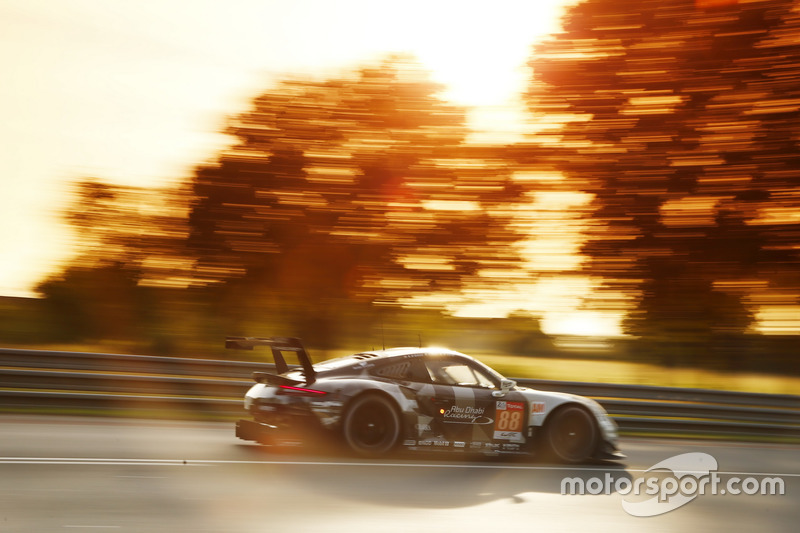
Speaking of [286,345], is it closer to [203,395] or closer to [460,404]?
[460,404]

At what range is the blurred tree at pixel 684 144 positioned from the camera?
56.7 ft

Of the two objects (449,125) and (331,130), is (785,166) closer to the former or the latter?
(449,125)

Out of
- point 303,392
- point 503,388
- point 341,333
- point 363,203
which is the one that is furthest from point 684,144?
point 303,392

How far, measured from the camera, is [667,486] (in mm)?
7605

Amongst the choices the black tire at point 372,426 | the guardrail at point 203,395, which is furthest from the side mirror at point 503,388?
the guardrail at point 203,395

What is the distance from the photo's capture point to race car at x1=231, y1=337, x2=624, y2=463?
798 cm

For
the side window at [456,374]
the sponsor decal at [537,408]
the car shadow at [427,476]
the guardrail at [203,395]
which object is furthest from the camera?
the guardrail at [203,395]

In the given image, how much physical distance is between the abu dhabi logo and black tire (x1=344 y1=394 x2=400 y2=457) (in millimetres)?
1770

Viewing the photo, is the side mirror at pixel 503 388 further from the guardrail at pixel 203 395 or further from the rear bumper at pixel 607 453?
the guardrail at pixel 203 395

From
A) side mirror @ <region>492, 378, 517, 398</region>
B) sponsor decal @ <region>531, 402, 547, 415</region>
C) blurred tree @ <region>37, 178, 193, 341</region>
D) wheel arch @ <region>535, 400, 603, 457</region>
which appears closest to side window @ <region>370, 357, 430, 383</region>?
side mirror @ <region>492, 378, 517, 398</region>

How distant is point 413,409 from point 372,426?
1.52 feet

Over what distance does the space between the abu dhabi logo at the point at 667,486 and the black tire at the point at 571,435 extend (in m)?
0.66

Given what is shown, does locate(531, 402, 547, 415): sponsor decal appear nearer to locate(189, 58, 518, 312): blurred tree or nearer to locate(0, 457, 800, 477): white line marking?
locate(0, 457, 800, 477): white line marking

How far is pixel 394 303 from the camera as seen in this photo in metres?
19.3
